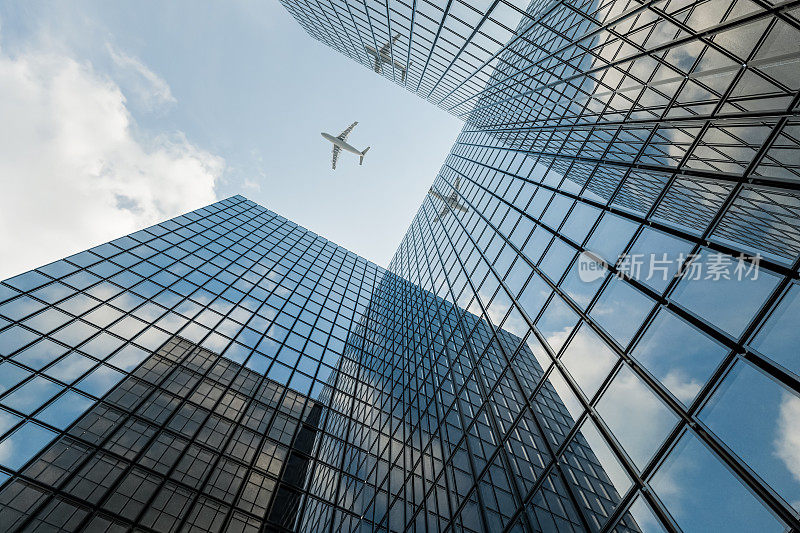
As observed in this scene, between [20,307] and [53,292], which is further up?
[53,292]

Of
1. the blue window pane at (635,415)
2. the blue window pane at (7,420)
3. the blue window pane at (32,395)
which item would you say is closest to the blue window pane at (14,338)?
the blue window pane at (32,395)

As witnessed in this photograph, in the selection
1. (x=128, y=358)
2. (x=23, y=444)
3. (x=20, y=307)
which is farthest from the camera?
(x=128, y=358)

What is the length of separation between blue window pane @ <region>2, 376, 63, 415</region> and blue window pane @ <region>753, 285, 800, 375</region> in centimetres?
2311

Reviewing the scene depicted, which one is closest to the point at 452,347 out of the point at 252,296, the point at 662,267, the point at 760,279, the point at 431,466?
the point at 431,466

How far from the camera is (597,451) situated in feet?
29.4

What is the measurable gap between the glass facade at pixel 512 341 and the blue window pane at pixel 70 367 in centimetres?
11

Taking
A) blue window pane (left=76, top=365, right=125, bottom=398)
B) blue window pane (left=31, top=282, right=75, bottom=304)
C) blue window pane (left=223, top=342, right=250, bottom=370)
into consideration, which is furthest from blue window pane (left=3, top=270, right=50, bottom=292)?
blue window pane (left=223, top=342, right=250, bottom=370)

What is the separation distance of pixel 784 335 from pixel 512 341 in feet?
30.9

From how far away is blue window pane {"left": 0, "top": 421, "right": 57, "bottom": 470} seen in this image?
1422 centimetres

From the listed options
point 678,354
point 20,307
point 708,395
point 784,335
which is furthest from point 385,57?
point 784,335

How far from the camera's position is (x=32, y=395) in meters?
16.5

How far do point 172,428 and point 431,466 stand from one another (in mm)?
12106

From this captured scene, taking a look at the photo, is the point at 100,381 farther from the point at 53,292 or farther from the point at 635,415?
the point at 635,415

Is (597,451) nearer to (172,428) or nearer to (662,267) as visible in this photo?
(662,267)
